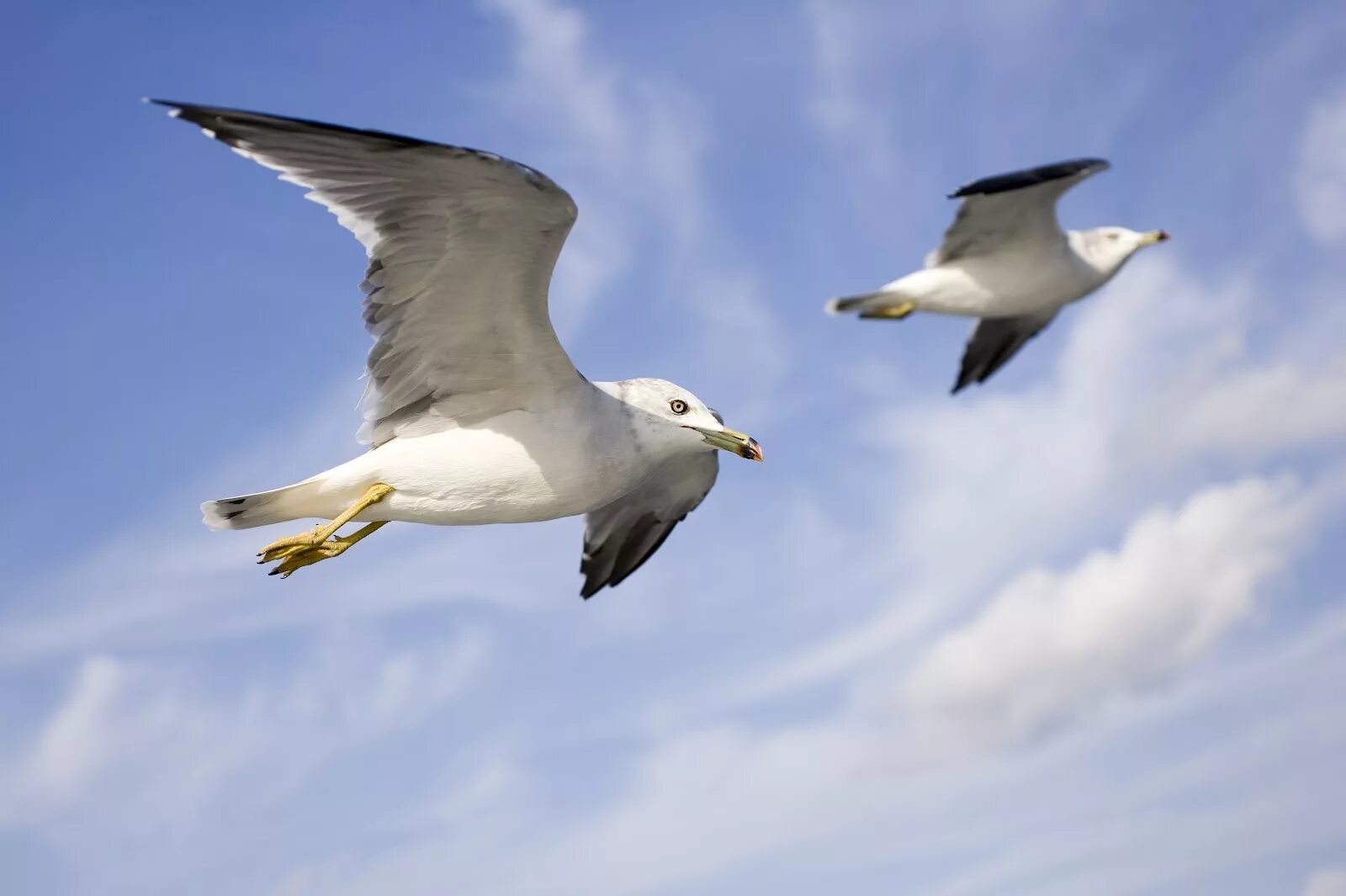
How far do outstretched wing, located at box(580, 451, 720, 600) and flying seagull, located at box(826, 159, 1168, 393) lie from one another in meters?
4.43

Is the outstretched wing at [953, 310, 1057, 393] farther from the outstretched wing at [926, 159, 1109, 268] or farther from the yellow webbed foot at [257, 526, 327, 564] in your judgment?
the yellow webbed foot at [257, 526, 327, 564]

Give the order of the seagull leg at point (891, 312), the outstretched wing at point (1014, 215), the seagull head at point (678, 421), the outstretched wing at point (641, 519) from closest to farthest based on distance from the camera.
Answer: the seagull head at point (678, 421) < the outstretched wing at point (641, 519) < the outstretched wing at point (1014, 215) < the seagull leg at point (891, 312)

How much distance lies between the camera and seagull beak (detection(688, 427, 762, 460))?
8.50m

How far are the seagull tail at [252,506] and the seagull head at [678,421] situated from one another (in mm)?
2089

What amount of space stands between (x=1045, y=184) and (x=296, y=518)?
27.6ft

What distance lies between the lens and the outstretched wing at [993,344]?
1519 centimetres

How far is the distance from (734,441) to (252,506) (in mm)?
3046

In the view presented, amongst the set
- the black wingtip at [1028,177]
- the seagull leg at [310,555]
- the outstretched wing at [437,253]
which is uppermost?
the black wingtip at [1028,177]

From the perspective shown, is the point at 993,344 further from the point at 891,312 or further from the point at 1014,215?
the point at 1014,215

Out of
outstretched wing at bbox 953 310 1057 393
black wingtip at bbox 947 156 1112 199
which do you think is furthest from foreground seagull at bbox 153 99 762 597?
outstretched wing at bbox 953 310 1057 393

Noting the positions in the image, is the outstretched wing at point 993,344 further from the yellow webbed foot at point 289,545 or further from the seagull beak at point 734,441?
the yellow webbed foot at point 289,545

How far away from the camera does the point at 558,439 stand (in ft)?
26.2

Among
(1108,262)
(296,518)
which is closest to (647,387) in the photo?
(296,518)

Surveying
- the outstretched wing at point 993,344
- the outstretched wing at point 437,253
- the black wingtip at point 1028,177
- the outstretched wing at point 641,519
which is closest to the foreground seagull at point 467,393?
the outstretched wing at point 437,253
